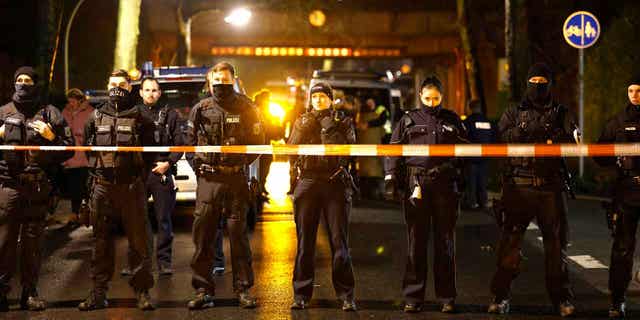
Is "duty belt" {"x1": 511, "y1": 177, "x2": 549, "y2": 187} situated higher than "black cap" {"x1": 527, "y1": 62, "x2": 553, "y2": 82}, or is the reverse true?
"black cap" {"x1": 527, "y1": 62, "x2": 553, "y2": 82}

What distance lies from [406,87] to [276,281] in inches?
604

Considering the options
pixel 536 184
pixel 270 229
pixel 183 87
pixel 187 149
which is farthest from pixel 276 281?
pixel 183 87

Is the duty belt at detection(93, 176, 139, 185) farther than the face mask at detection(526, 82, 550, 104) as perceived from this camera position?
Yes

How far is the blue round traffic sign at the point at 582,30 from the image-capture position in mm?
19141

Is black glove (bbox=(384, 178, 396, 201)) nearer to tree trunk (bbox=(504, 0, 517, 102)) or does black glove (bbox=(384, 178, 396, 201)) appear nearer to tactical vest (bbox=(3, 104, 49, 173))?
tactical vest (bbox=(3, 104, 49, 173))

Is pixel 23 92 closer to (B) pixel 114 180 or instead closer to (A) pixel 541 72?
(B) pixel 114 180

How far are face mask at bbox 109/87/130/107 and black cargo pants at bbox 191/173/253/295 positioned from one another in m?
0.91

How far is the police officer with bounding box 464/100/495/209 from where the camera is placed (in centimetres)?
1711

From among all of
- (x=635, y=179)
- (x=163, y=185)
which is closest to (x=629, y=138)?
(x=635, y=179)

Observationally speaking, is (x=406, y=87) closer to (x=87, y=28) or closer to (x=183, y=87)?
(x=183, y=87)

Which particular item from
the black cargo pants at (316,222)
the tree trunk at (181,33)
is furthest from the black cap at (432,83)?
the tree trunk at (181,33)

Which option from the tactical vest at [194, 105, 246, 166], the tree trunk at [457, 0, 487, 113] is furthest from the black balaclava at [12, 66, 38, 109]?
the tree trunk at [457, 0, 487, 113]

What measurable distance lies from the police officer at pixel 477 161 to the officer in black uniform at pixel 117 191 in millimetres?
8894

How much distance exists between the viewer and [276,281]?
9.80m
